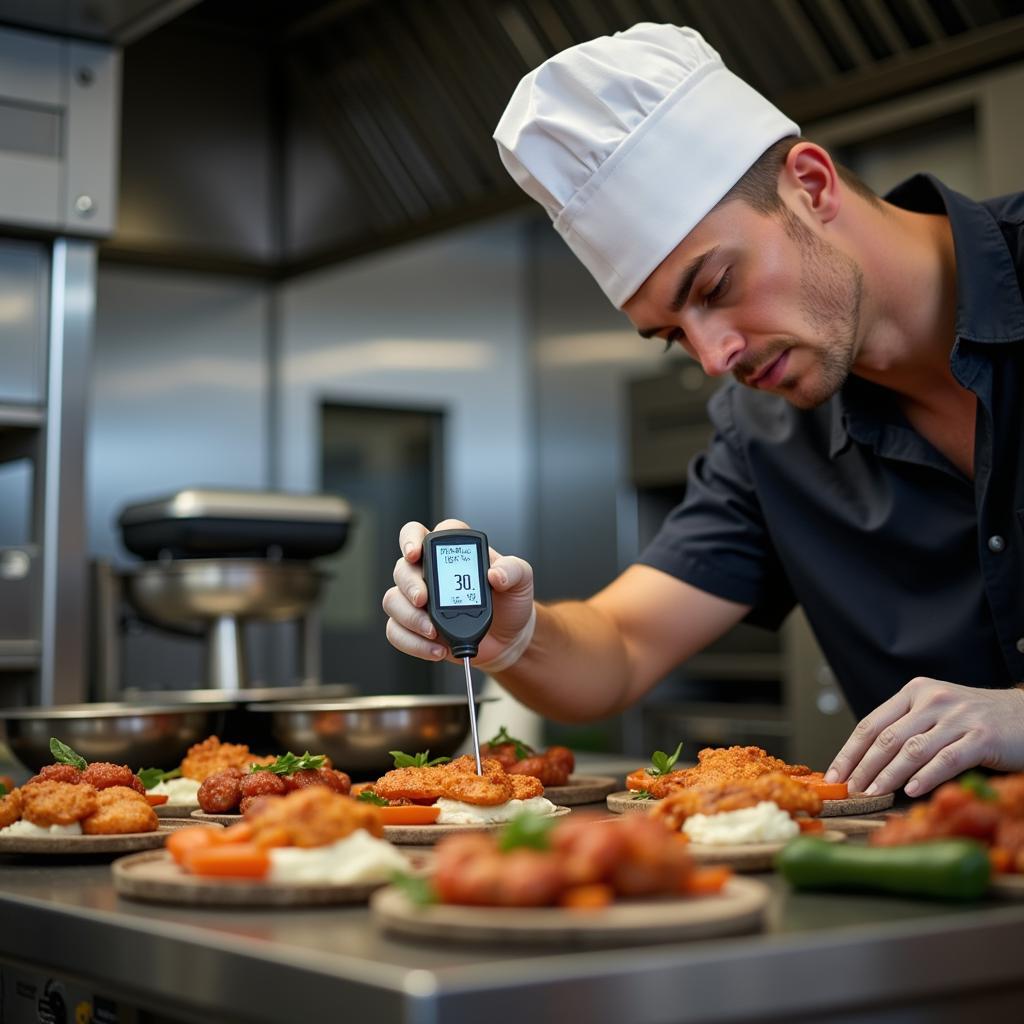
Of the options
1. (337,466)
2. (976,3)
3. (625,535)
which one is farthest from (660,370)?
(976,3)

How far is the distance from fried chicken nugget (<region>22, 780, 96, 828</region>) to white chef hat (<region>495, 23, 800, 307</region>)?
877 millimetres

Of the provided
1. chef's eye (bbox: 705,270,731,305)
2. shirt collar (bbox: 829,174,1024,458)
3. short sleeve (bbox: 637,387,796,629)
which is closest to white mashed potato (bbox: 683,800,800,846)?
chef's eye (bbox: 705,270,731,305)

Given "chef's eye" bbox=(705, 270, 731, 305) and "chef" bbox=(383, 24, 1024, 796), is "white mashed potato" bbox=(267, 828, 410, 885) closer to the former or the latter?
"chef" bbox=(383, 24, 1024, 796)

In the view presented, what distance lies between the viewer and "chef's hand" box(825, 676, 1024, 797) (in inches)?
52.4

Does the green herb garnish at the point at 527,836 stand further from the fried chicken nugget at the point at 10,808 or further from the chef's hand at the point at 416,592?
the chef's hand at the point at 416,592

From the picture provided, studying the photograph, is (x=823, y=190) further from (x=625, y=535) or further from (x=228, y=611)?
(x=625, y=535)

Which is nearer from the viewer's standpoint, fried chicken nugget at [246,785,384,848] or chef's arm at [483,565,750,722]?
fried chicken nugget at [246,785,384,848]

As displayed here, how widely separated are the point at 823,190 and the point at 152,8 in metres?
1.66

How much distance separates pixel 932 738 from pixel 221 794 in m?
0.66

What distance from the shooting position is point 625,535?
15.4 feet

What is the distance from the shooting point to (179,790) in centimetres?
156

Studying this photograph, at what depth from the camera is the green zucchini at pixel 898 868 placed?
83cm

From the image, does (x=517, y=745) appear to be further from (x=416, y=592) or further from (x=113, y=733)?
(x=113, y=733)

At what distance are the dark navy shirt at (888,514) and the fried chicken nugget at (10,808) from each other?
1093 mm
